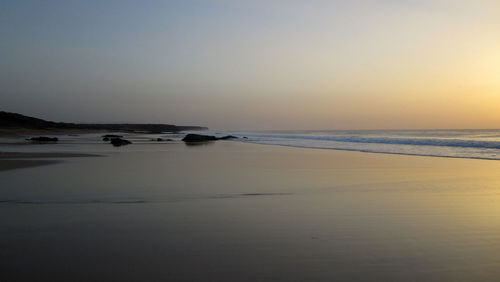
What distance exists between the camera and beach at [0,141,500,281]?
3.55 meters

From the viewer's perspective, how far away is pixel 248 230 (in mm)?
4934

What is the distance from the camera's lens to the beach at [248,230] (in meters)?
3.55

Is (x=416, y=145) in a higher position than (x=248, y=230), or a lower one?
higher

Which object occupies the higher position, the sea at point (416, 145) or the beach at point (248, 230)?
the sea at point (416, 145)

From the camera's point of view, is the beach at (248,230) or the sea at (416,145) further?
the sea at (416,145)

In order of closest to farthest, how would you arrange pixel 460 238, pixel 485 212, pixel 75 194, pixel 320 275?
pixel 320 275 → pixel 460 238 → pixel 485 212 → pixel 75 194

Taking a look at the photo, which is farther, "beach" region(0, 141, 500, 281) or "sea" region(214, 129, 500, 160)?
"sea" region(214, 129, 500, 160)

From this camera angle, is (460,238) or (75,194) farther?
(75,194)

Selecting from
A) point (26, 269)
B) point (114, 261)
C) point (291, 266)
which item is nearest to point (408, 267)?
point (291, 266)

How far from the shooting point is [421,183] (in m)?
9.15

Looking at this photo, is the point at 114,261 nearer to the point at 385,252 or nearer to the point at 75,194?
the point at 385,252

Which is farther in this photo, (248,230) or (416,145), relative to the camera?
(416,145)

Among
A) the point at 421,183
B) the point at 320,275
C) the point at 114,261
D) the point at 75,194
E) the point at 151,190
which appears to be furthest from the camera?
the point at 421,183

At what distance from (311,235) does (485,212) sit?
11.3 feet
